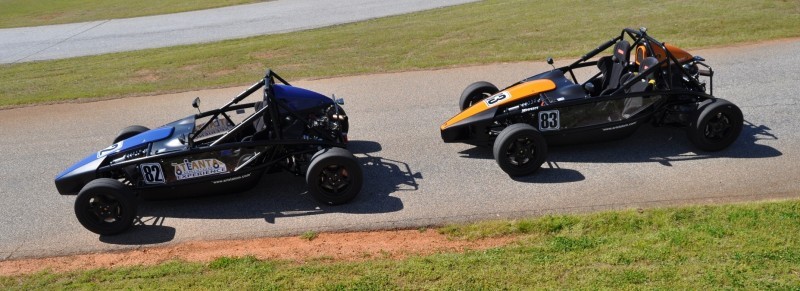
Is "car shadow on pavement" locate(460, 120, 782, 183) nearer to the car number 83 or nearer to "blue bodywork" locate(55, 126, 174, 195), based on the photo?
the car number 83

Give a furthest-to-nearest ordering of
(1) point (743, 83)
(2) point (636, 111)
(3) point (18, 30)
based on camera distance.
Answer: (3) point (18, 30) < (1) point (743, 83) < (2) point (636, 111)

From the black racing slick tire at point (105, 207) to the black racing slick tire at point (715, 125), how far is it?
7.62 metres

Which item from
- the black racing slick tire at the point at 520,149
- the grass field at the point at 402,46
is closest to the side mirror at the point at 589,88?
the black racing slick tire at the point at 520,149

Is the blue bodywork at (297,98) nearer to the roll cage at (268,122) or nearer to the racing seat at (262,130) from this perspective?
the roll cage at (268,122)

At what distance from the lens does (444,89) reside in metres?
13.8

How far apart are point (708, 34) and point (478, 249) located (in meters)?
12.2

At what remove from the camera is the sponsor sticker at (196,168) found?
29.3 feet

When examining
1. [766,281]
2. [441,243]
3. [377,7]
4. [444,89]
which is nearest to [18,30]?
[377,7]

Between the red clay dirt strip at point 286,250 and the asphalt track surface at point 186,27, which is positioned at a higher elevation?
the asphalt track surface at point 186,27

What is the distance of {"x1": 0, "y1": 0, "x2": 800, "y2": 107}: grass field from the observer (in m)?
16.2

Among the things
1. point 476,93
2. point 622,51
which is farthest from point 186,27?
point 622,51

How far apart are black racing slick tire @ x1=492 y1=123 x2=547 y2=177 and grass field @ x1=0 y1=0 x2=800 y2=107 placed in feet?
21.7

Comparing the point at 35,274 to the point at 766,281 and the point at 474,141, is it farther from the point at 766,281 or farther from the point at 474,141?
the point at 766,281

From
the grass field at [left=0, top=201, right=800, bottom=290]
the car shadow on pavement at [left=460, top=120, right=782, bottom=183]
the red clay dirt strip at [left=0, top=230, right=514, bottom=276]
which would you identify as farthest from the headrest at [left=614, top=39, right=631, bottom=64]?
the red clay dirt strip at [left=0, top=230, right=514, bottom=276]
